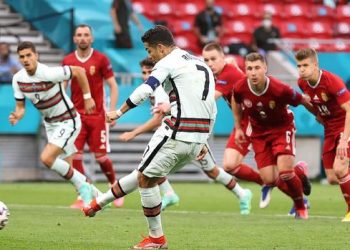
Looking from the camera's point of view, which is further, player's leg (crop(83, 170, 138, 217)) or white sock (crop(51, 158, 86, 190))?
white sock (crop(51, 158, 86, 190))

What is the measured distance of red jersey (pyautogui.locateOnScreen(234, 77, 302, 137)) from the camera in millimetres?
13742

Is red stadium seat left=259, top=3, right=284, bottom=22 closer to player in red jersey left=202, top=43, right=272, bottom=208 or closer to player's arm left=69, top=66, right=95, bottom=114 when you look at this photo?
player in red jersey left=202, top=43, right=272, bottom=208

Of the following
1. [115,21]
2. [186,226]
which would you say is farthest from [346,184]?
[115,21]

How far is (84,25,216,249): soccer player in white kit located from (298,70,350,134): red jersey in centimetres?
329

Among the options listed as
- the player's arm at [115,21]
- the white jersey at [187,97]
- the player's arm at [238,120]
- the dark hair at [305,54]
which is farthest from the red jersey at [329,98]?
the player's arm at [115,21]

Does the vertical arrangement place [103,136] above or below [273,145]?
below

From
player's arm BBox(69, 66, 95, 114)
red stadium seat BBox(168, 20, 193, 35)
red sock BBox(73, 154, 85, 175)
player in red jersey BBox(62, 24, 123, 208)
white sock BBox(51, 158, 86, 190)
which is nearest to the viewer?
player's arm BBox(69, 66, 95, 114)

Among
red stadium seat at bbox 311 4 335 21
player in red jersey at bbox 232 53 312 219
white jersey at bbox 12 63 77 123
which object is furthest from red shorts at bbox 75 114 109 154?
red stadium seat at bbox 311 4 335 21

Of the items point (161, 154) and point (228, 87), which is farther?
point (228, 87)

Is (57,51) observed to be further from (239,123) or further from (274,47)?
(239,123)

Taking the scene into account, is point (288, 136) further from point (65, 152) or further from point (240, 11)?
point (240, 11)

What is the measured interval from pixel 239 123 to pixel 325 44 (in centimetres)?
1414

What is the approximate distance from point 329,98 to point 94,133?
15.4 ft

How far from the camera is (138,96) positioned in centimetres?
978
